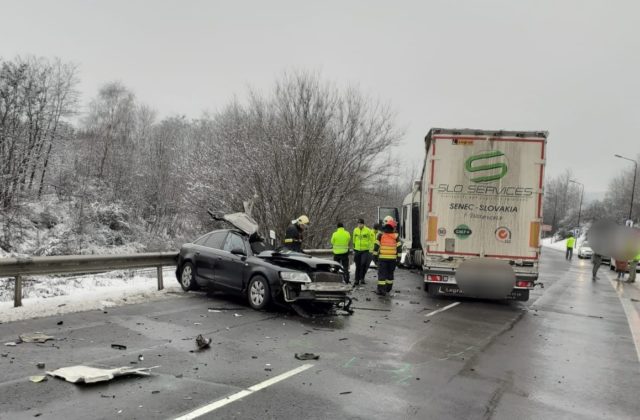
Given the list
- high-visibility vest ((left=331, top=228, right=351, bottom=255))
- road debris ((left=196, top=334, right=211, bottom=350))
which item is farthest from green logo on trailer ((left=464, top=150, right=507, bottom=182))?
road debris ((left=196, top=334, right=211, bottom=350))

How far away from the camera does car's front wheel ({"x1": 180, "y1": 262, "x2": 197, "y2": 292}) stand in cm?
1093

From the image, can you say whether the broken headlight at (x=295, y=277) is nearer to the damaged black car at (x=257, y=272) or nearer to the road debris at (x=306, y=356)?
the damaged black car at (x=257, y=272)

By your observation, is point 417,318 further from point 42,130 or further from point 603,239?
point 42,130

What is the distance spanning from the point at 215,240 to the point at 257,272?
1753 mm

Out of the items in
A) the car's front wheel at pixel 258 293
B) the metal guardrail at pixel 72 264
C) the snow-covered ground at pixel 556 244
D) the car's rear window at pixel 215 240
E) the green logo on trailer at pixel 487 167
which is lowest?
the snow-covered ground at pixel 556 244

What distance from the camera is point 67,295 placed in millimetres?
9703

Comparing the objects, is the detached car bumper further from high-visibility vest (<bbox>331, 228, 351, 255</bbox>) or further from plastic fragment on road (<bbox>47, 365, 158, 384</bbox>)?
high-visibility vest (<bbox>331, 228, 351, 255</bbox>)

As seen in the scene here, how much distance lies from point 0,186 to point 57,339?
77.5 feet

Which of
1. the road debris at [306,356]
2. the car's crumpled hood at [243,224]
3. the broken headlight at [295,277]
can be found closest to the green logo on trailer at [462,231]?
the broken headlight at [295,277]

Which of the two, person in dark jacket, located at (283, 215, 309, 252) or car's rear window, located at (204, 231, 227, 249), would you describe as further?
person in dark jacket, located at (283, 215, 309, 252)

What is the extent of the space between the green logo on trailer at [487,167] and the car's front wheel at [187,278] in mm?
6306

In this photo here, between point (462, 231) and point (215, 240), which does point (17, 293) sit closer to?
point (215, 240)

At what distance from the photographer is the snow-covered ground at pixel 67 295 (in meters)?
8.16

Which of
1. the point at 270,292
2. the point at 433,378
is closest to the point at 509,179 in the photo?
the point at 270,292
